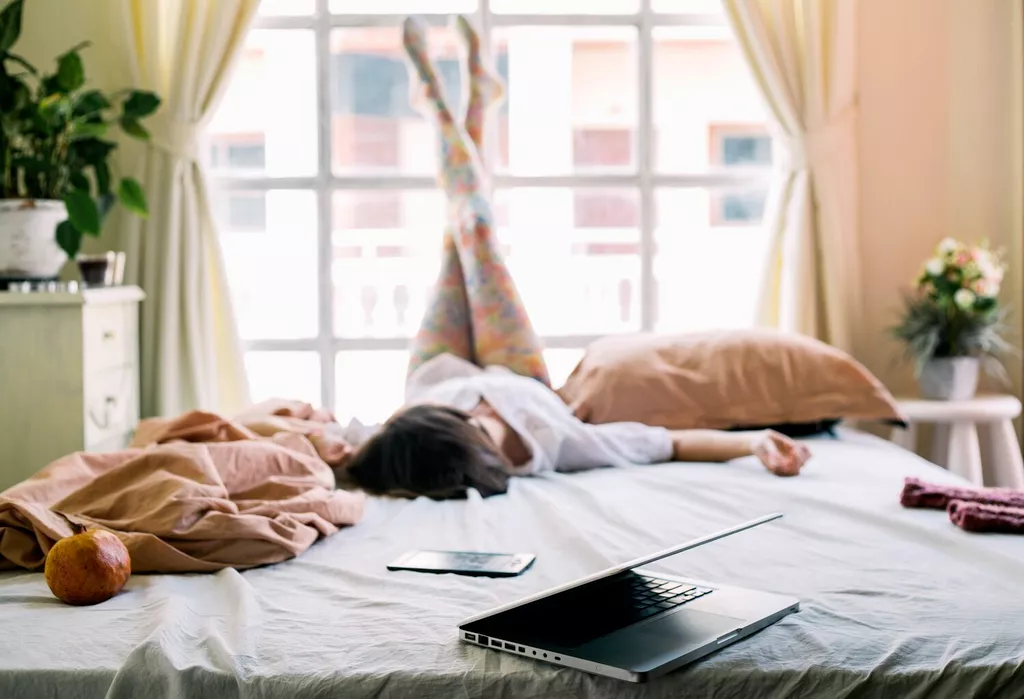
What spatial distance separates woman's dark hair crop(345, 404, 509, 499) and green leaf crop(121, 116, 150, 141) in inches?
53.8

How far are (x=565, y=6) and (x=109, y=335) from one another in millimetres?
1784

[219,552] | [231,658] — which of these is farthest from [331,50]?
[231,658]

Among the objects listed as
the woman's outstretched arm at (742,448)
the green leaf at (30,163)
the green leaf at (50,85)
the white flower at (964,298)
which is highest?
the green leaf at (50,85)

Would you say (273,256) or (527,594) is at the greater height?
(273,256)

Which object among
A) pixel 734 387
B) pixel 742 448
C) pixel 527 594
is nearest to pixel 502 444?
pixel 742 448

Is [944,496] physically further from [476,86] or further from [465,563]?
[476,86]

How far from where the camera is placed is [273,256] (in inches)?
138

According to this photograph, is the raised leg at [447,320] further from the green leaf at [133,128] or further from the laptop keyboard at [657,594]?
the laptop keyboard at [657,594]

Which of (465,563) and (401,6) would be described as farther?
(401,6)

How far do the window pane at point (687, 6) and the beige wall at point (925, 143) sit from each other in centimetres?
47

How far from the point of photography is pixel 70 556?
1.38 m

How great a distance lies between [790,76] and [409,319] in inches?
57.3

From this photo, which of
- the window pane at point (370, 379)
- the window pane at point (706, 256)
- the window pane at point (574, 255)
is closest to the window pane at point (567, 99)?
the window pane at point (574, 255)

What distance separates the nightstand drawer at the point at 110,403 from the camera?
2.73 meters
